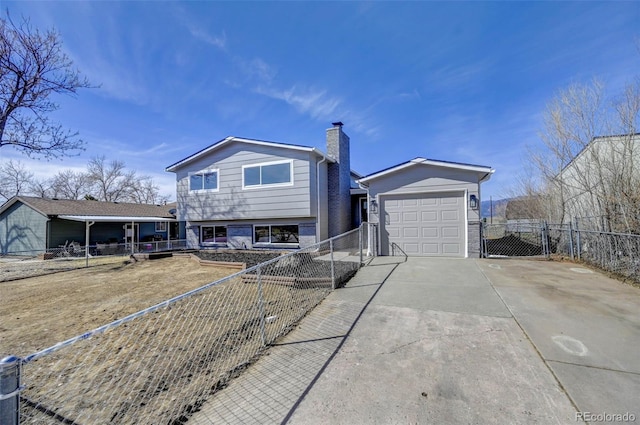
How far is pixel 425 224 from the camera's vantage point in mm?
9172

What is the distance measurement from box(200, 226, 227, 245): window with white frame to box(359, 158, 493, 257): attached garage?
8089 mm

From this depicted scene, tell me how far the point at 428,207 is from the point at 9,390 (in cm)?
965

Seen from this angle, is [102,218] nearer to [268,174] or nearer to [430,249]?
[268,174]

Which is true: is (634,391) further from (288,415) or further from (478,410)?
(288,415)

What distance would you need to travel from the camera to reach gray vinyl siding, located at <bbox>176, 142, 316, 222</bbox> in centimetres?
1125

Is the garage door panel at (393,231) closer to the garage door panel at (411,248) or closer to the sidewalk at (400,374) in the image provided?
the garage door panel at (411,248)

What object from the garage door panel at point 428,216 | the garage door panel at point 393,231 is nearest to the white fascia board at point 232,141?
the garage door panel at point 393,231

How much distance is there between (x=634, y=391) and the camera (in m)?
2.27

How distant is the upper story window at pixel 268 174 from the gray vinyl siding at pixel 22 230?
1465cm

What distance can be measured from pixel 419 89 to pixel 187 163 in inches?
475

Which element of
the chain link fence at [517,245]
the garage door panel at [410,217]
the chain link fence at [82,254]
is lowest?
the chain link fence at [82,254]

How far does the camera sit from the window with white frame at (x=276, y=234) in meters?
12.2

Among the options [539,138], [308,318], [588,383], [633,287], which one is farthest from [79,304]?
[539,138]

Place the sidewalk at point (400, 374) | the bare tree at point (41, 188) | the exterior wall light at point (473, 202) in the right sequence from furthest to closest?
the bare tree at point (41, 188)
the exterior wall light at point (473, 202)
the sidewalk at point (400, 374)
